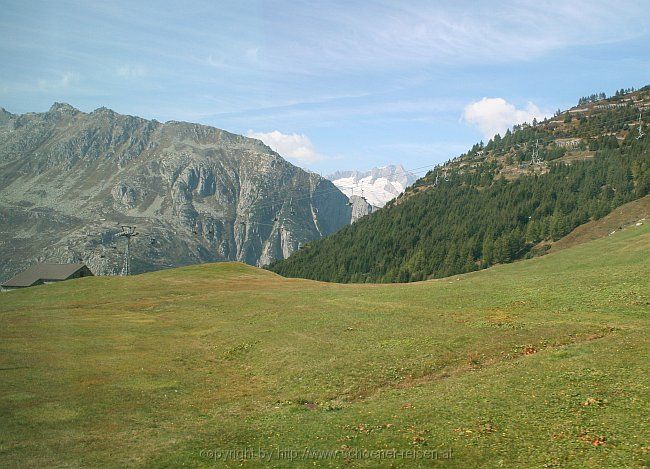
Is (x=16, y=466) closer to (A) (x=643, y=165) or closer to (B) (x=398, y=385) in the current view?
(B) (x=398, y=385)

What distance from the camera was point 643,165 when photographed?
180 meters

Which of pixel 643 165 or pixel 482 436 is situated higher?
pixel 643 165

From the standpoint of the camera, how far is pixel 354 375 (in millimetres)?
35500

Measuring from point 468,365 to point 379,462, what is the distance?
16077mm

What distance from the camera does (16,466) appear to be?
21266mm

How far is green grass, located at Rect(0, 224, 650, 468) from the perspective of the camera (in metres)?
23.0

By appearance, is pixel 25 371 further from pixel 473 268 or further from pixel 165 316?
pixel 473 268

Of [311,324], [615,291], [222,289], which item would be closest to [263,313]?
[311,324]

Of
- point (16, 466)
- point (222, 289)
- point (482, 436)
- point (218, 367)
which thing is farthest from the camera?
point (222, 289)

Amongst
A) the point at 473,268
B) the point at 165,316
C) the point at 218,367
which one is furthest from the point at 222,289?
the point at 473,268

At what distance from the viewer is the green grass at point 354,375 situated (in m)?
23.0

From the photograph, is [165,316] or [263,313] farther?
[165,316]

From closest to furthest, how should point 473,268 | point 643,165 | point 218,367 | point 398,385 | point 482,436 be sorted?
1. point 482,436
2. point 398,385
3. point 218,367
4. point 643,165
5. point 473,268

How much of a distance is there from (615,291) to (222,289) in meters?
54.8
